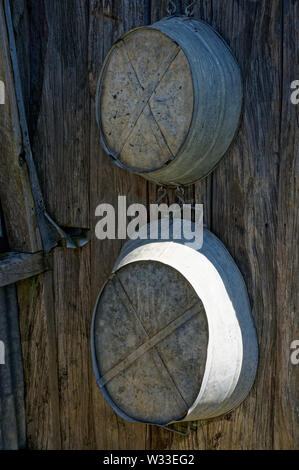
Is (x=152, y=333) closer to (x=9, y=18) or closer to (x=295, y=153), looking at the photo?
(x=295, y=153)

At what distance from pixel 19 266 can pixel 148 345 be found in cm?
87

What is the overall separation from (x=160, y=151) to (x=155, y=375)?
89 centimetres

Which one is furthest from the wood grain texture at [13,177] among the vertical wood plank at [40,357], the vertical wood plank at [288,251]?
the vertical wood plank at [288,251]

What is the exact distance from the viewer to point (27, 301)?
307cm

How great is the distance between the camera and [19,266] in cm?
284

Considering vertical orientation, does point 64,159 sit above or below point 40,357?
above

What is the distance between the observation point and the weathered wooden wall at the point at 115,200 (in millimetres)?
2332

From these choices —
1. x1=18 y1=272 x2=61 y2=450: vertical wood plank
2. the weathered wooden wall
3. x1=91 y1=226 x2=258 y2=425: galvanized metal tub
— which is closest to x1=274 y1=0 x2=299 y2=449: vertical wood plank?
the weathered wooden wall

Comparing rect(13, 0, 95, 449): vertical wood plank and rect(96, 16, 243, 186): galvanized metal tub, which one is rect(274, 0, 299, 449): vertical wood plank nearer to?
rect(96, 16, 243, 186): galvanized metal tub

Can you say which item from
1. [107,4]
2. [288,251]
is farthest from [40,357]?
[107,4]

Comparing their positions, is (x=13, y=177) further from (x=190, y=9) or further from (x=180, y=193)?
(x=190, y=9)

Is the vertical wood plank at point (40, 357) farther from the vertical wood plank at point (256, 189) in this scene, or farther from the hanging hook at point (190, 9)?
the hanging hook at point (190, 9)

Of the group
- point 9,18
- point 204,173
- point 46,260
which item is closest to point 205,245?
point 204,173

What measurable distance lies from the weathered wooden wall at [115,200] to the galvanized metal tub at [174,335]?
0.14m
